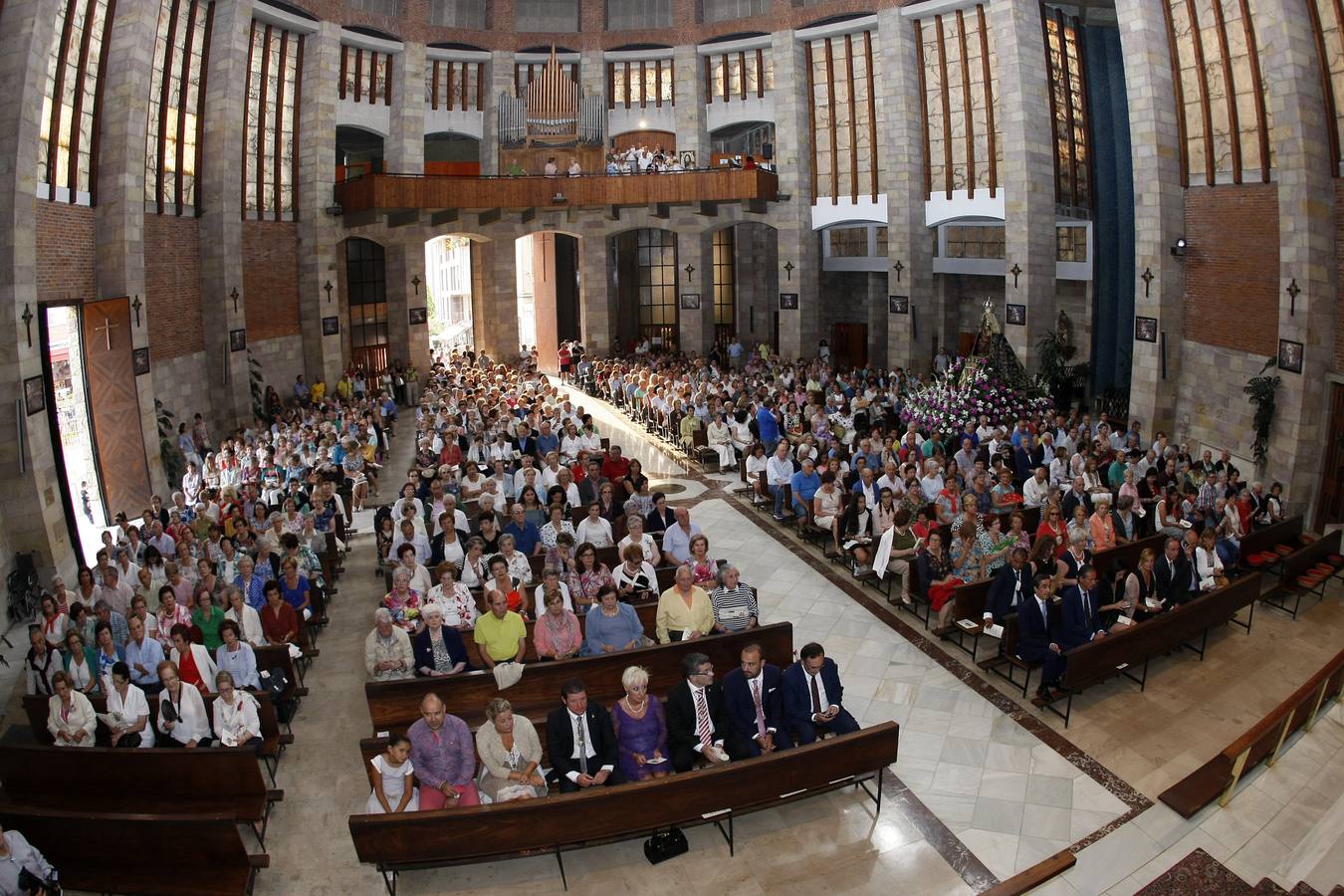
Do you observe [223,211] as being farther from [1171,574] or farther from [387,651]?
[1171,574]

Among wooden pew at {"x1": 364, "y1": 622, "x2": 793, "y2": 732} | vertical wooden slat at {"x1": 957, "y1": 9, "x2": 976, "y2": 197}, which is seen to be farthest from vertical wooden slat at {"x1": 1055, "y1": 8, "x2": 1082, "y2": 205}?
wooden pew at {"x1": 364, "y1": 622, "x2": 793, "y2": 732}

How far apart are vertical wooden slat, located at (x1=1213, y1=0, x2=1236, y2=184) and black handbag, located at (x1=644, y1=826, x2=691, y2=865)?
13.3 meters

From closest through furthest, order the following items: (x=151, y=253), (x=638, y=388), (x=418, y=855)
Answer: (x=418, y=855) → (x=151, y=253) → (x=638, y=388)

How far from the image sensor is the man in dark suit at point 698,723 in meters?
6.46

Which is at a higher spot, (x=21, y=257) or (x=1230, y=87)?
(x=1230, y=87)

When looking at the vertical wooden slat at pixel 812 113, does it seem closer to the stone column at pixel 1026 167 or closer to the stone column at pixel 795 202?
the stone column at pixel 795 202

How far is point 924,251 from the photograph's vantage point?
22641 mm

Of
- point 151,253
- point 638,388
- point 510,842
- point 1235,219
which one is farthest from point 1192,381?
point 151,253

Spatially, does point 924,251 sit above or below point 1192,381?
above

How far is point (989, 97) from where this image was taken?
20594 millimetres

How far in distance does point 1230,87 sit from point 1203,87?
1.68 feet

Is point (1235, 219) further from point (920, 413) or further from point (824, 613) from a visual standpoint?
point (824, 613)

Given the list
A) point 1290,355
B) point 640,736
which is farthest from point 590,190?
point 640,736

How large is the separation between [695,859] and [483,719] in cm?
189
